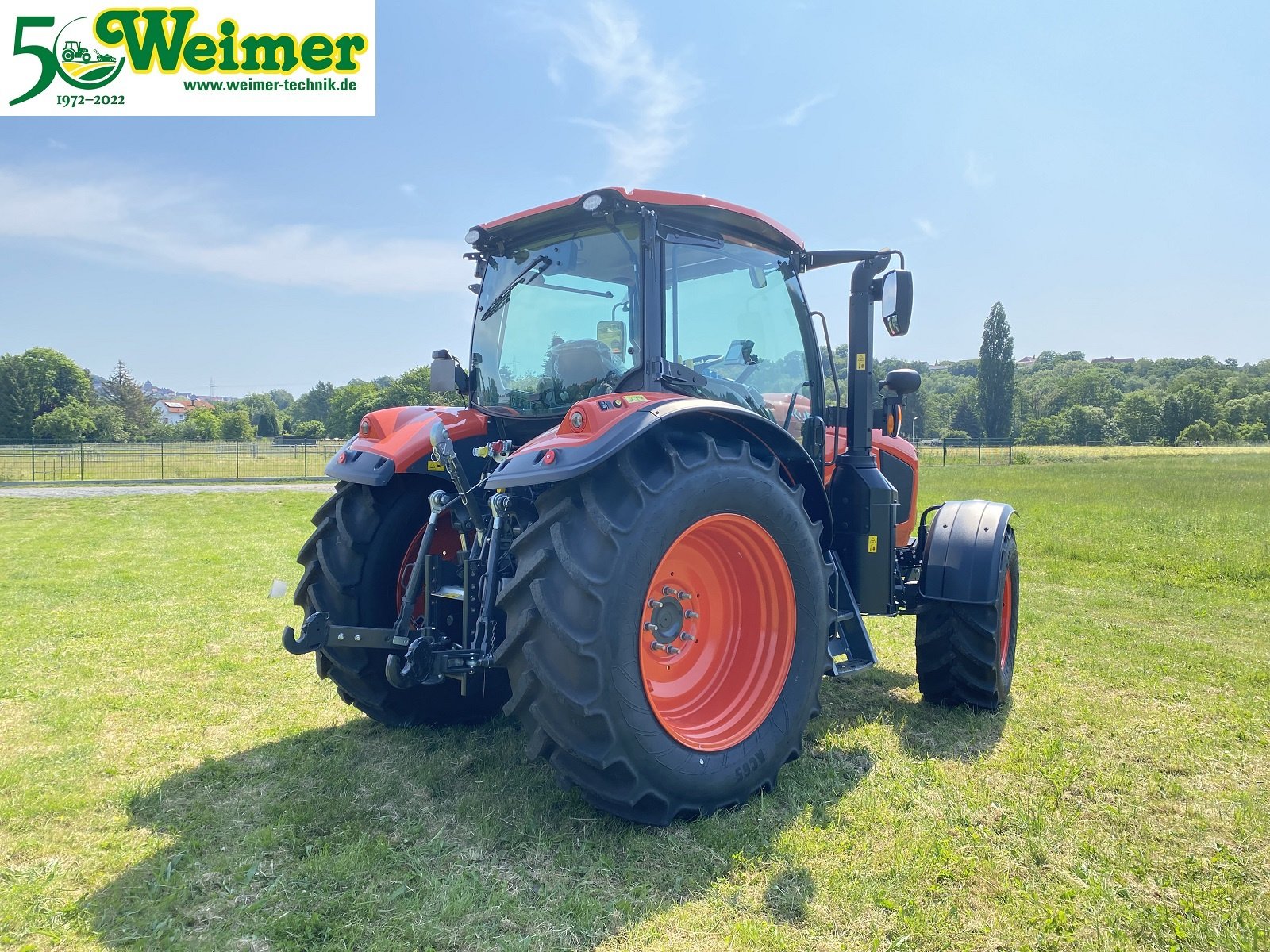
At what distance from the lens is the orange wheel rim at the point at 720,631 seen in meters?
3.29

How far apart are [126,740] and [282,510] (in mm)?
13304

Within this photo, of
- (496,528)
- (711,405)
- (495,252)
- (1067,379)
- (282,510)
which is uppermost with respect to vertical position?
(1067,379)

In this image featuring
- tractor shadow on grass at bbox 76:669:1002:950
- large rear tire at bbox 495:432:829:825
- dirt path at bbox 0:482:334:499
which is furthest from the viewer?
dirt path at bbox 0:482:334:499

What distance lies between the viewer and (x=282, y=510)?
16.5 meters

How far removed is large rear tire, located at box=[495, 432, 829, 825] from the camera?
8.96ft

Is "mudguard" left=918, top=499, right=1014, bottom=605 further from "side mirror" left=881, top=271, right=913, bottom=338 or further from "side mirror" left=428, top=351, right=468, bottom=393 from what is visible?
"side mirror" left=428, top=351, right=468, bottom=393

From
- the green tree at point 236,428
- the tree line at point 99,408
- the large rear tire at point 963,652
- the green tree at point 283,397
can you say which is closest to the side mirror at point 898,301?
the large rear tire at point 963,652

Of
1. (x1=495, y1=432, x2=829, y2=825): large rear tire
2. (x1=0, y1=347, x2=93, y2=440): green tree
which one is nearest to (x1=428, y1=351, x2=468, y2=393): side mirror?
(x1=495, y1=432, x2=829, y2=825): large rear tire

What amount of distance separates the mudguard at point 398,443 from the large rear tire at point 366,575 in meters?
0.14

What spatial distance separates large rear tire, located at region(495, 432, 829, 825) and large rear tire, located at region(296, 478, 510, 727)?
4.03 feet

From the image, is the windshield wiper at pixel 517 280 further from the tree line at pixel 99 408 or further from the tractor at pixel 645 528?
the tree line at pixel 99 408

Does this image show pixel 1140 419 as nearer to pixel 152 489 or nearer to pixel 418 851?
pixel 152 489

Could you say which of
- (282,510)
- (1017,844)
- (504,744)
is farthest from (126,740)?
(282,510)

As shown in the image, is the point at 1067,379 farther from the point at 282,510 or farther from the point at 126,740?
the point at 126,740
